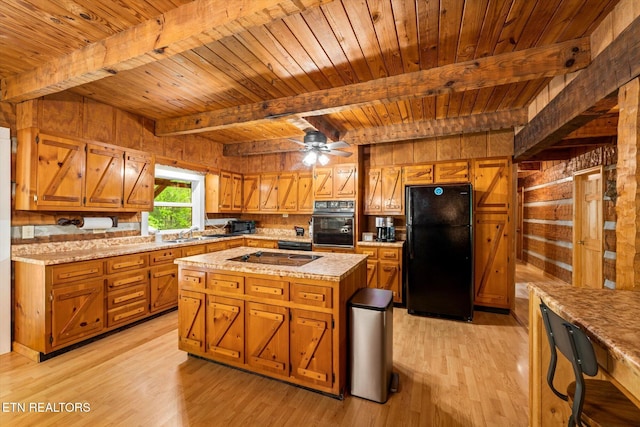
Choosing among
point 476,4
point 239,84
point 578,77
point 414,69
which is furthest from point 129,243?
point 578,77

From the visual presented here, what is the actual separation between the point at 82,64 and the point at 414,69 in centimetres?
273

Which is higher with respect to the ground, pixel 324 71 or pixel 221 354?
pixel 324 71

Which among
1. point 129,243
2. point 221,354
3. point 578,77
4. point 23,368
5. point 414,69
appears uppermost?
point 414,69

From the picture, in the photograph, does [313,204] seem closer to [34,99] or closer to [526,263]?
[34,99]

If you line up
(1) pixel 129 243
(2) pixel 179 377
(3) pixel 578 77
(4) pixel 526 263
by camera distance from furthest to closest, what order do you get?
(4) pixel 526 263
(1) pixel 129 243
(2) pixel 179 377
(3) pixel 578 77

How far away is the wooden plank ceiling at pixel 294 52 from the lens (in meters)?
1.74

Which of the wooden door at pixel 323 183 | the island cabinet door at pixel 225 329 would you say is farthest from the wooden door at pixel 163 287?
the wooden door at pixel 323 183

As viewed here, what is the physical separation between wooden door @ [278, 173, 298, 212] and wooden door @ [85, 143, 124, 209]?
8.53ft

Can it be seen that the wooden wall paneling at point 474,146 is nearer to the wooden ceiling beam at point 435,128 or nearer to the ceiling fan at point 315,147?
the wooden ceiling beam at point 435,128

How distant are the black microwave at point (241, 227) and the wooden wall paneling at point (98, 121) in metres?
2.55

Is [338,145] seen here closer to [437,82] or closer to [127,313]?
[437,82]

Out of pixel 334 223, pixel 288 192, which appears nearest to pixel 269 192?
pixel 288 192

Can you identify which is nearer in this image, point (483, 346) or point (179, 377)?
point (179, 377)

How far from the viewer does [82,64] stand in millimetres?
2168
